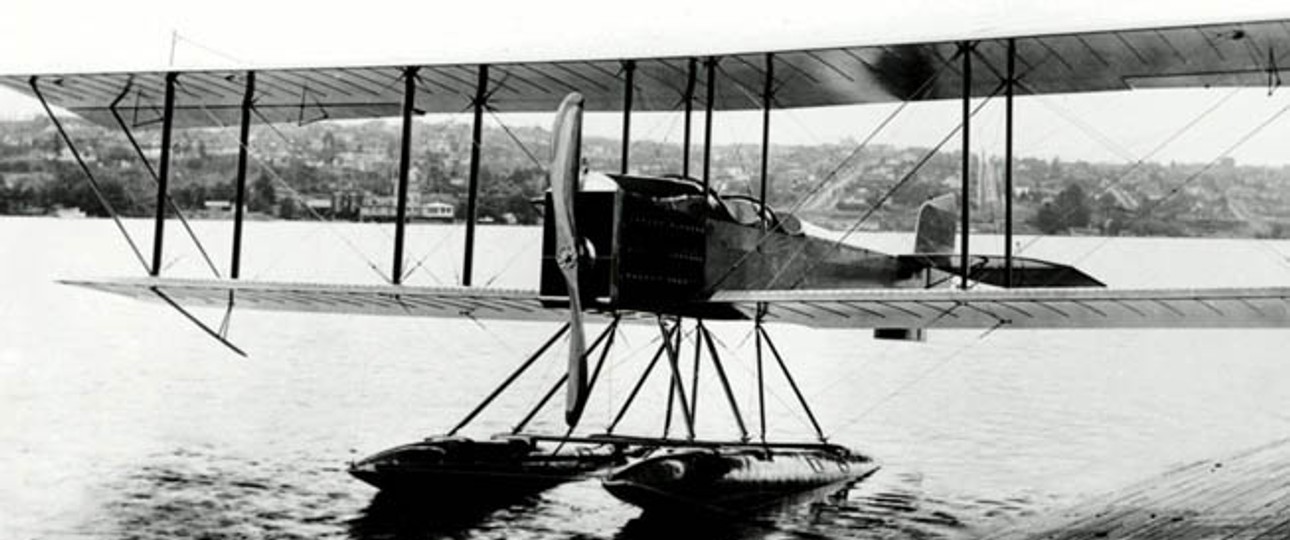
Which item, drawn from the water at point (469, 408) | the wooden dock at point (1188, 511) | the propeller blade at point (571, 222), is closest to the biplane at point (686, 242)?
the propeller blade at point (571, 222)

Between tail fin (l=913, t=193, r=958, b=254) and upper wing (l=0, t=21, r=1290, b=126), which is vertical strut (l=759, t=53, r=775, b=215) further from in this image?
tail fin (l=913, t=193, r=958, b=254)

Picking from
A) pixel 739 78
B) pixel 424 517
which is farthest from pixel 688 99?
pixel 424 517

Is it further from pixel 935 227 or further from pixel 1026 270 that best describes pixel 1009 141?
pixel 935 227

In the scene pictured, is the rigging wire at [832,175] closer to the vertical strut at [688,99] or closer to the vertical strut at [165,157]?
the vertical strut at [688,99]

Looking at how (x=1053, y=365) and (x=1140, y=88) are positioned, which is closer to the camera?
(x=1140, y=88)

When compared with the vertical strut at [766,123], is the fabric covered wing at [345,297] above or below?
below

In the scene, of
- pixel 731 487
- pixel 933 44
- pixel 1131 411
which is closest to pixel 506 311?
pixel 731 487

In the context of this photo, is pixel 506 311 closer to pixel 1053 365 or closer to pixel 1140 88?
pixel 1140 88
